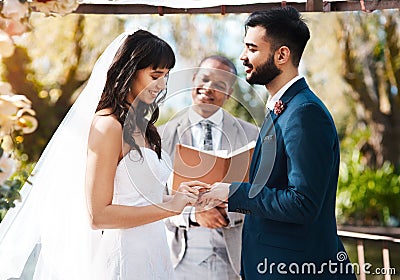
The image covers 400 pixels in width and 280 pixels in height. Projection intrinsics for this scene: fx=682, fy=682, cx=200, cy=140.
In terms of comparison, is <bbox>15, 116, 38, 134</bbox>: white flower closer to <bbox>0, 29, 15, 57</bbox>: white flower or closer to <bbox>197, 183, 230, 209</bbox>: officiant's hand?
<bbox>0, 29, 15, 57</bbox>: white flower

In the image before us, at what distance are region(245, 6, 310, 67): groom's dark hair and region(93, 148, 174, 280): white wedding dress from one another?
0.59m

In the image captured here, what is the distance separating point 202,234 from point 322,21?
19.4 ft

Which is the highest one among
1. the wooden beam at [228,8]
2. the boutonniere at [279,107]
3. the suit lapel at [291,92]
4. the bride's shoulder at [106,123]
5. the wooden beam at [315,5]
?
the wooden beam at [228,8]

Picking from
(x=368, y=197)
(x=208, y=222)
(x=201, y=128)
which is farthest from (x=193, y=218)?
(x=368, y=197)

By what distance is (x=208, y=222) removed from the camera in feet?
9.66

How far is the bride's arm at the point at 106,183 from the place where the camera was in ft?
7.02

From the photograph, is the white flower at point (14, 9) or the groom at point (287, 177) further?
the groom at point (287, 177)

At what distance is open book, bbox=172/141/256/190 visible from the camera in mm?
2498

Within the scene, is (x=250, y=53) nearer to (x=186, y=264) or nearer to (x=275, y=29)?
(x=275, y=29)

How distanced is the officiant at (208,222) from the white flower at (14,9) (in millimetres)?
1841

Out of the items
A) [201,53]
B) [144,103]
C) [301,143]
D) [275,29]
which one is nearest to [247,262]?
[301,143]

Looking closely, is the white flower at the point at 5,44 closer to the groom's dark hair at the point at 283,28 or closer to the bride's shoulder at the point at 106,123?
the bride's shoulder at the point at 106,123

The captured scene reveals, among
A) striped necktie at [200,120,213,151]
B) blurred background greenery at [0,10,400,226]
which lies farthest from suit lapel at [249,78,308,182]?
blurred background greenery at [0,10,400,226]

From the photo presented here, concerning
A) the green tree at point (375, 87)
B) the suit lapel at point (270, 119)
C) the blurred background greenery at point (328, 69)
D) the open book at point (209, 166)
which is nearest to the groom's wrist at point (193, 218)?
the open book at point (209, 166)
